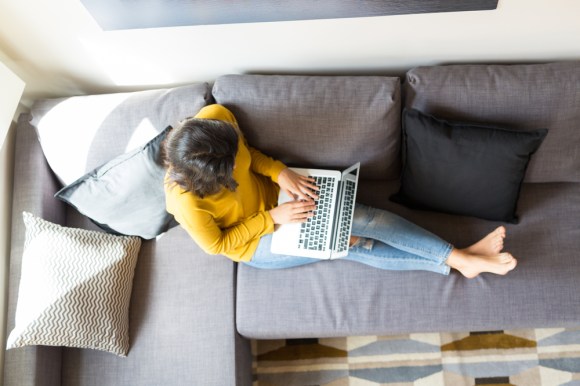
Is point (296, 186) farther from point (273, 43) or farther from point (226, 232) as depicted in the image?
point (273, 43)

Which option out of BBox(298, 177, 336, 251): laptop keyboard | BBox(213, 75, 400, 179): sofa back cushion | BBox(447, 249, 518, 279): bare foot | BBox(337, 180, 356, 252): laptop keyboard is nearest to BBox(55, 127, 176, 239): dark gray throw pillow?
BBox(213, 75, 400, 179): sofa back cushion

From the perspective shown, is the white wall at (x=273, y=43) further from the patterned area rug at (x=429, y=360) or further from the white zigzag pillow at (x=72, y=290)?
the patterned area rug at (x=429, y=360)

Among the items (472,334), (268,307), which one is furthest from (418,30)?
(472,334)

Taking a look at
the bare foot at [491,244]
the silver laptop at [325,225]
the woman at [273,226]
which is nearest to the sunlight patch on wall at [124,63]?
the woman at [273,226]

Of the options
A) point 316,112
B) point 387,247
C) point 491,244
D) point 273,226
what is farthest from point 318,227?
point 491,244

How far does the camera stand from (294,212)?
64.8 inches

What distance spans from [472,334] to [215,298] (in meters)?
1.14

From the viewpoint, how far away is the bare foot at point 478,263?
1.65 m

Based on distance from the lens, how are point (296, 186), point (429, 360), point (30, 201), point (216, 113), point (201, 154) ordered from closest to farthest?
1. point (201, 154)
2. point (216, 113)
3. point (296, 186)
4. point (30, 201)
5. point (429, 360)

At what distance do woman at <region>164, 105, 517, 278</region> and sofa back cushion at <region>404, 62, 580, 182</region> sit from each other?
38 cm

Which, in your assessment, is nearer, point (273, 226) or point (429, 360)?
point (273, 226)

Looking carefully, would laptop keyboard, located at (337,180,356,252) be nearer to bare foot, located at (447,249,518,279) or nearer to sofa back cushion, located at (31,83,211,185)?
bare foot, located at (447,249,518,279)

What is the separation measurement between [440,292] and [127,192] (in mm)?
1175

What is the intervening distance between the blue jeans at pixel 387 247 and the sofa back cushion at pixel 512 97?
424 millimetres
